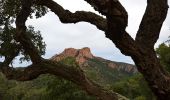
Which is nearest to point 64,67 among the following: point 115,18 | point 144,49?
point 144,49

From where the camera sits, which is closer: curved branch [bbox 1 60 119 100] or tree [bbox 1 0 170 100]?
tree [bbox 1 0 170 100]

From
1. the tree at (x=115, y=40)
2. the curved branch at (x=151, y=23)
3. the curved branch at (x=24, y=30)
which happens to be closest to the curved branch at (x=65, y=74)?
the tree at (x=115, y=40)

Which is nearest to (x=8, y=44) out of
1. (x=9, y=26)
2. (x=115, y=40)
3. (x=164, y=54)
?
(x=9, y=26)

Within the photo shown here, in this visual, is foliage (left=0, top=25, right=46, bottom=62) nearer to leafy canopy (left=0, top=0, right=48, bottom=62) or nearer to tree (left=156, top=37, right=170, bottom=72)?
leafy canopy (left=0, top=0, right=48, bottom=62)

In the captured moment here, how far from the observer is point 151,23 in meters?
12.6

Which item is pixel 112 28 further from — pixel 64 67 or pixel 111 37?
pixel 64 67

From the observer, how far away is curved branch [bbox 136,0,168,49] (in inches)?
490

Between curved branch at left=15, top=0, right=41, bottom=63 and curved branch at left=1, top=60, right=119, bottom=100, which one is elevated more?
curved branch at left=15, top=0, right=41, bottom=63

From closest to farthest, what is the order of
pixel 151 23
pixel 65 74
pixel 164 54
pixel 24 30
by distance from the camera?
pixel 151 23
pixel 24 30
pixel 65 74
pixel 164 54

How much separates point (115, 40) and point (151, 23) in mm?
1209

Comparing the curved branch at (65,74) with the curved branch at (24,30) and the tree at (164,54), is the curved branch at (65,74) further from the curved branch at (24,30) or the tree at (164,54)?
the tree at (164,54)

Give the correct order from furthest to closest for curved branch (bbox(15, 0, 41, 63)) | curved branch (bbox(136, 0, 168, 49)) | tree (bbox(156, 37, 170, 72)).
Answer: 1. tree (bbox(156, 37, 170, 72))
2. curved branch (bbox(15, 0, 41, 63))
3. curved branch (bbox(136, 0, 168, 49))

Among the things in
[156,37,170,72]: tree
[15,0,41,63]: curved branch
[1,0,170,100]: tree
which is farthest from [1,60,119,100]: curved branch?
[156,37,170,72]: tree

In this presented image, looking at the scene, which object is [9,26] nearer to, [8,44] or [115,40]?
[8,44]
